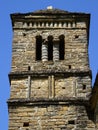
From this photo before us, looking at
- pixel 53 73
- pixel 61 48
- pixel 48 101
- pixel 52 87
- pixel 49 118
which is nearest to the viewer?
pixel 49 118

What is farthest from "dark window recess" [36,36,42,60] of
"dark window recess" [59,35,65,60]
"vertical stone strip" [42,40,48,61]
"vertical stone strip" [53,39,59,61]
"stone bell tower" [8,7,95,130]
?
"dark window recess" [59,35,65,60]

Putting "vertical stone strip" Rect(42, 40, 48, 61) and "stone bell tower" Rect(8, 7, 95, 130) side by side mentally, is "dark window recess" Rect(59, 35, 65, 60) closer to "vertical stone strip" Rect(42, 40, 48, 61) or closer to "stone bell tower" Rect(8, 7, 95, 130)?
"stone bell tower" Rect(8, 7, 95, 130)

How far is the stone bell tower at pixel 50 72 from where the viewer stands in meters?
21.2

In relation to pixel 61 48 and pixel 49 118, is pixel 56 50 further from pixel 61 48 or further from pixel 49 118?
pixel 49 118

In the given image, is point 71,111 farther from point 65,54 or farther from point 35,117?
point 65,54

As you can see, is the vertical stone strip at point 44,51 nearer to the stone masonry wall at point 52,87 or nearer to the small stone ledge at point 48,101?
the stone masonry wall at point 52,87

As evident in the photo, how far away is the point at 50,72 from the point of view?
2258 cm

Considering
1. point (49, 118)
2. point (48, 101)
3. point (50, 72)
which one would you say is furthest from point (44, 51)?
point (49, 118)

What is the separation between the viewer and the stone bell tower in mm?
21188

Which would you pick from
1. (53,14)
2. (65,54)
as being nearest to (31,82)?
(65,54)

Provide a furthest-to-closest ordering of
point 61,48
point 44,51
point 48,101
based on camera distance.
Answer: point 61,48
point 44,51
point 48,101

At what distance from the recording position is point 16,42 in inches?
938

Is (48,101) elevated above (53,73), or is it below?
below

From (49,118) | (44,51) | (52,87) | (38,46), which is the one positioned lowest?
(49,118)
